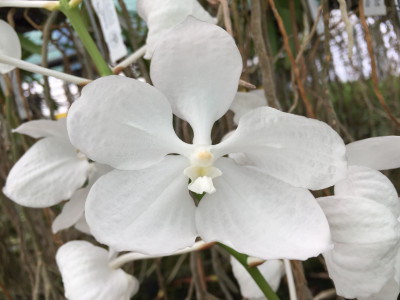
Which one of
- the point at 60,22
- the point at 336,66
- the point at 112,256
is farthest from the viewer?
the point at 336,66

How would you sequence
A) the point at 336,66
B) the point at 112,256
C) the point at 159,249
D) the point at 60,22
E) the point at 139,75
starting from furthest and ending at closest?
1. the point at 336,66
2. the point at 60,22
3. the point at 139,75
4. the point at 112,256
5. the point at 159,249

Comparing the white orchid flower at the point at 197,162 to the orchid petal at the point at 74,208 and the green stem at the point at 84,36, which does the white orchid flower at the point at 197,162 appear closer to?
the green stem at the point at 84,36

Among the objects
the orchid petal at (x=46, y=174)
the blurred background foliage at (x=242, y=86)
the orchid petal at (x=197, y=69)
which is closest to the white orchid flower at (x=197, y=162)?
the orchid petal at (x=197, y=69)

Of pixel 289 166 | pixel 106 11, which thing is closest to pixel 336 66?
pixel 106 11

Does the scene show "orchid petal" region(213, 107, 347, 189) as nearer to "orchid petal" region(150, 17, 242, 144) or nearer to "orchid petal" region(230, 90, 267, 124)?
"orchid petal" region(150, 17, 242, 144)

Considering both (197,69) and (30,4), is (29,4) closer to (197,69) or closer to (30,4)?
(30,4)

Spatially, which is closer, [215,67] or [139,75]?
[215,67]

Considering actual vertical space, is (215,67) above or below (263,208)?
above

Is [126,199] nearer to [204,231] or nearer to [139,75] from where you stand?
[204,231]

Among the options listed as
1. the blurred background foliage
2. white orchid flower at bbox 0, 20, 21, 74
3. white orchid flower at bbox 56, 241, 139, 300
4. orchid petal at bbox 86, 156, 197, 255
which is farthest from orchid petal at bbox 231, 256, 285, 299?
white orchid flower at bbox 0, 20, 21, 74
